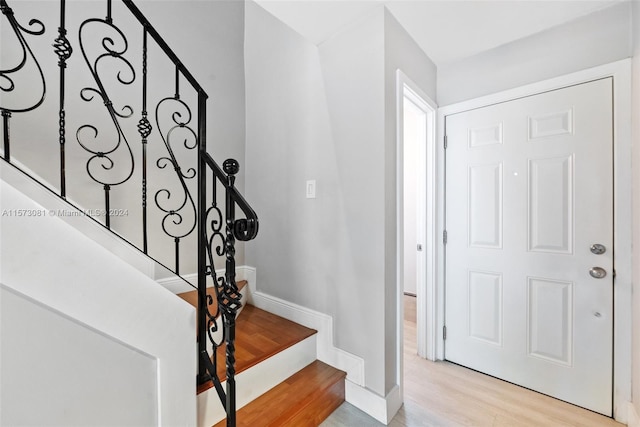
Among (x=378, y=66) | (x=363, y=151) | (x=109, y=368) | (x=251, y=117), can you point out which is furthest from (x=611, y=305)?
(x=251, y=117)

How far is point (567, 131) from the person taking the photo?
68.3 inches

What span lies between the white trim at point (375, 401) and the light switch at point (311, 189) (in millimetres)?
1235

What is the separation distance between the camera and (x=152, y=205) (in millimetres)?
2055

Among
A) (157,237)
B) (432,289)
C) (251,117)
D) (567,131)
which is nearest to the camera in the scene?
(567,131)

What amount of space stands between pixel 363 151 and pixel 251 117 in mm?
1371

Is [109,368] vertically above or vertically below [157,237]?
below

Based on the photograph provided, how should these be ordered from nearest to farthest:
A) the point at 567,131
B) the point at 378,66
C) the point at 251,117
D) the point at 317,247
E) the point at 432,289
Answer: the point at 378,66
the point at 567,131
the point at 317,247
the point at 432,289
the point at 251,117

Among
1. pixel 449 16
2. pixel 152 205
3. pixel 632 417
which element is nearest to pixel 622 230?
pixel 632 417

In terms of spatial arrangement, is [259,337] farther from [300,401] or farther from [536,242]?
[536,242]

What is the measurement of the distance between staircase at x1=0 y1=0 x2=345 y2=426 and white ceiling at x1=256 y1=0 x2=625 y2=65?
2.77 feet

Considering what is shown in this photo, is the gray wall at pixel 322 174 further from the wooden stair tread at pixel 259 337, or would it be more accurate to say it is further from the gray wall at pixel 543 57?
the gray wall at pixel 543 57

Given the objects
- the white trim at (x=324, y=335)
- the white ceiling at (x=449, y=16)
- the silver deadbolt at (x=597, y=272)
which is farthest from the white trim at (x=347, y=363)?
the white ceiling at (x=449, y=16)

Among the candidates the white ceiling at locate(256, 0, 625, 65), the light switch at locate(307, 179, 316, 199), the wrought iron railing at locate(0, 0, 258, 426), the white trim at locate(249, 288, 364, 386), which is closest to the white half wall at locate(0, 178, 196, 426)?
the wrought iron railing at locate(0, 0, 258, 426)

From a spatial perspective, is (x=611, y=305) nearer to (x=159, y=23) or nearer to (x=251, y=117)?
(x=251, y=117)
